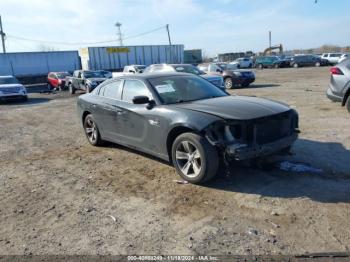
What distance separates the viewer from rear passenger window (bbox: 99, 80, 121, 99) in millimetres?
6981

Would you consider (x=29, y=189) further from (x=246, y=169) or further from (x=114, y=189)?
(x=246, y=169)

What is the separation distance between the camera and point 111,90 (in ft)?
23.5

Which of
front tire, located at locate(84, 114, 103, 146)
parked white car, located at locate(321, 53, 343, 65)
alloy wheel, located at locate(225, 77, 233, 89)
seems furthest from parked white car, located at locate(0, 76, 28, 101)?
parked white car, located at locate(321, 53, 343, 65)

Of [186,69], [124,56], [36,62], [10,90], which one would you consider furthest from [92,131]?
[124,56]

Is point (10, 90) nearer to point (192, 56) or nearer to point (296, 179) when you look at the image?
point (296, 179)

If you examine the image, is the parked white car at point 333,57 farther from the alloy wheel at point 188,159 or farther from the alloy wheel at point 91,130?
the alloy wheel at point 188,159

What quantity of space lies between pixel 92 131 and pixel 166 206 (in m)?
3.83

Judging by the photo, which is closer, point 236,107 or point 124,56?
Result: point 236,107

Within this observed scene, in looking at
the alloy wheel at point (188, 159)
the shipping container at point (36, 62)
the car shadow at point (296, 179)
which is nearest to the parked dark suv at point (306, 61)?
the shipping container at point (36, 62)

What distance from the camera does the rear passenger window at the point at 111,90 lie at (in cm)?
698

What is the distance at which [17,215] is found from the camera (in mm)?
4613

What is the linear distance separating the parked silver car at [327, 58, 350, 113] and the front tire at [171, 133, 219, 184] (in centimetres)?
613

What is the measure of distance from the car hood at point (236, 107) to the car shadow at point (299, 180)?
846 mm

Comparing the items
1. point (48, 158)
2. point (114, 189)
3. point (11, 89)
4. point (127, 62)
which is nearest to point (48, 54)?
point (127, 62)
